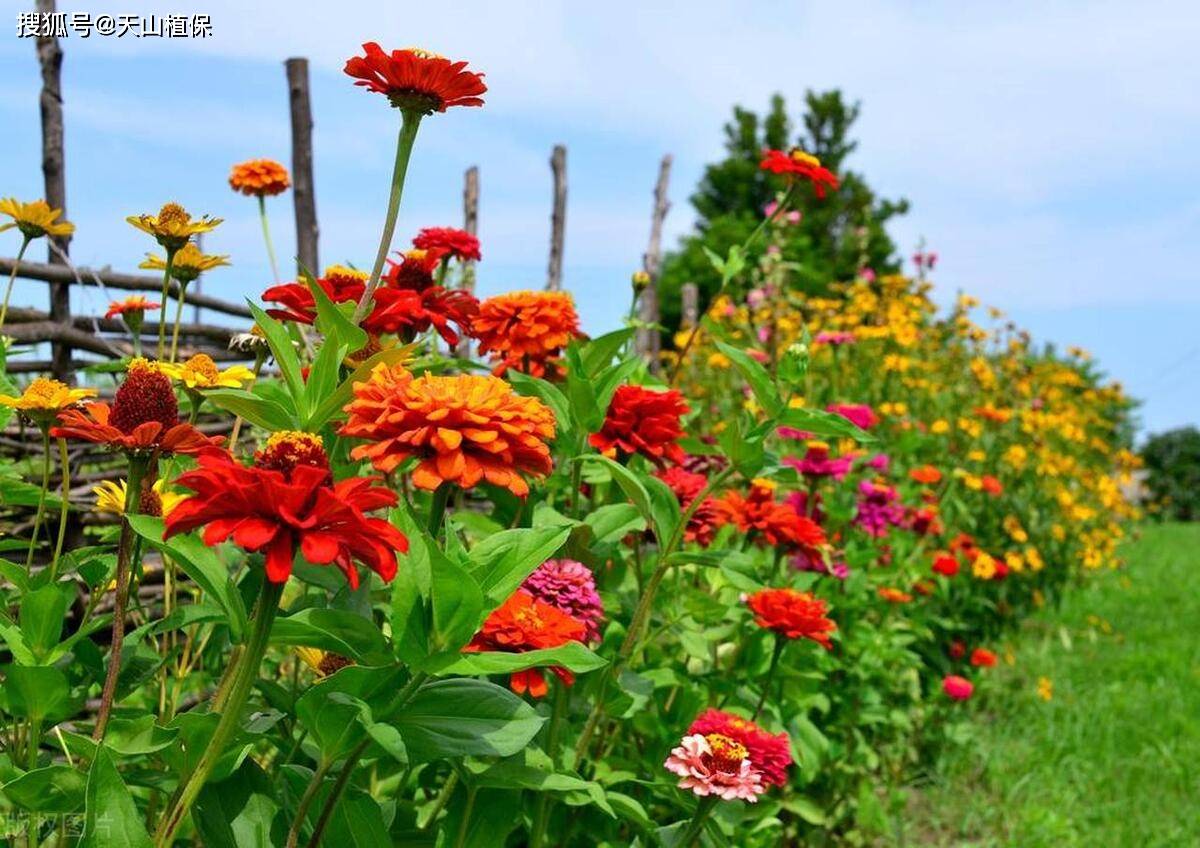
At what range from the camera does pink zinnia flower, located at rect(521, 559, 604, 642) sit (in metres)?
1.25

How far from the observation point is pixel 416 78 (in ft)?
3.75

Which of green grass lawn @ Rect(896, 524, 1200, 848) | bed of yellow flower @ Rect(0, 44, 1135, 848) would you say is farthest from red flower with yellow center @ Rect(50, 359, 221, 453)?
green grass lawn @ Rect(896, 524, 1200, 848)

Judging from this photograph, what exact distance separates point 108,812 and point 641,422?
0.81 m

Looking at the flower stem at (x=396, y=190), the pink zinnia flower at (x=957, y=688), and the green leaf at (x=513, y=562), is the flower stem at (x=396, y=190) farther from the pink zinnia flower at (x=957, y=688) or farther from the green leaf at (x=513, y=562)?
the pink zinnia flower at (x=957, y=688)

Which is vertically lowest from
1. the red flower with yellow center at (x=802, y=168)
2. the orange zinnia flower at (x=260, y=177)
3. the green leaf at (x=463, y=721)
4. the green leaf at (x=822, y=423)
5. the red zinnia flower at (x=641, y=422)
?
the green leaf at (x=463, y=721)

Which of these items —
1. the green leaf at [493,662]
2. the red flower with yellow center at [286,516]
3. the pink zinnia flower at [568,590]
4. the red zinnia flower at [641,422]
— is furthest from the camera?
the red zinnia flower at [641,422]

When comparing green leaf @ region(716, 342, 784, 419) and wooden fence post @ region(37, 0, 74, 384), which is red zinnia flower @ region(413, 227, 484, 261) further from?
wooden fence post @ region(37, 0, 74, 384)

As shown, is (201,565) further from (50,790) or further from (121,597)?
(50,790)

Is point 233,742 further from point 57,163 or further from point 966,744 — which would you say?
point 966,744

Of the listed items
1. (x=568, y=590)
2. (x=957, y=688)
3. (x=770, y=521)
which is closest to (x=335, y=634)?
(x=568, y=590)

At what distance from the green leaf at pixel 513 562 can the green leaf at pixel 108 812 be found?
0.31 m

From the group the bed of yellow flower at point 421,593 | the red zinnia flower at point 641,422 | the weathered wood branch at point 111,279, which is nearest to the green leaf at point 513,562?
the bed of yellow flower at point 421,593

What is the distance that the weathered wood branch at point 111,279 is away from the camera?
2.74m

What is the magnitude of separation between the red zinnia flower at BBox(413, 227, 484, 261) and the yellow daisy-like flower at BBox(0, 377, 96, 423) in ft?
2.05
